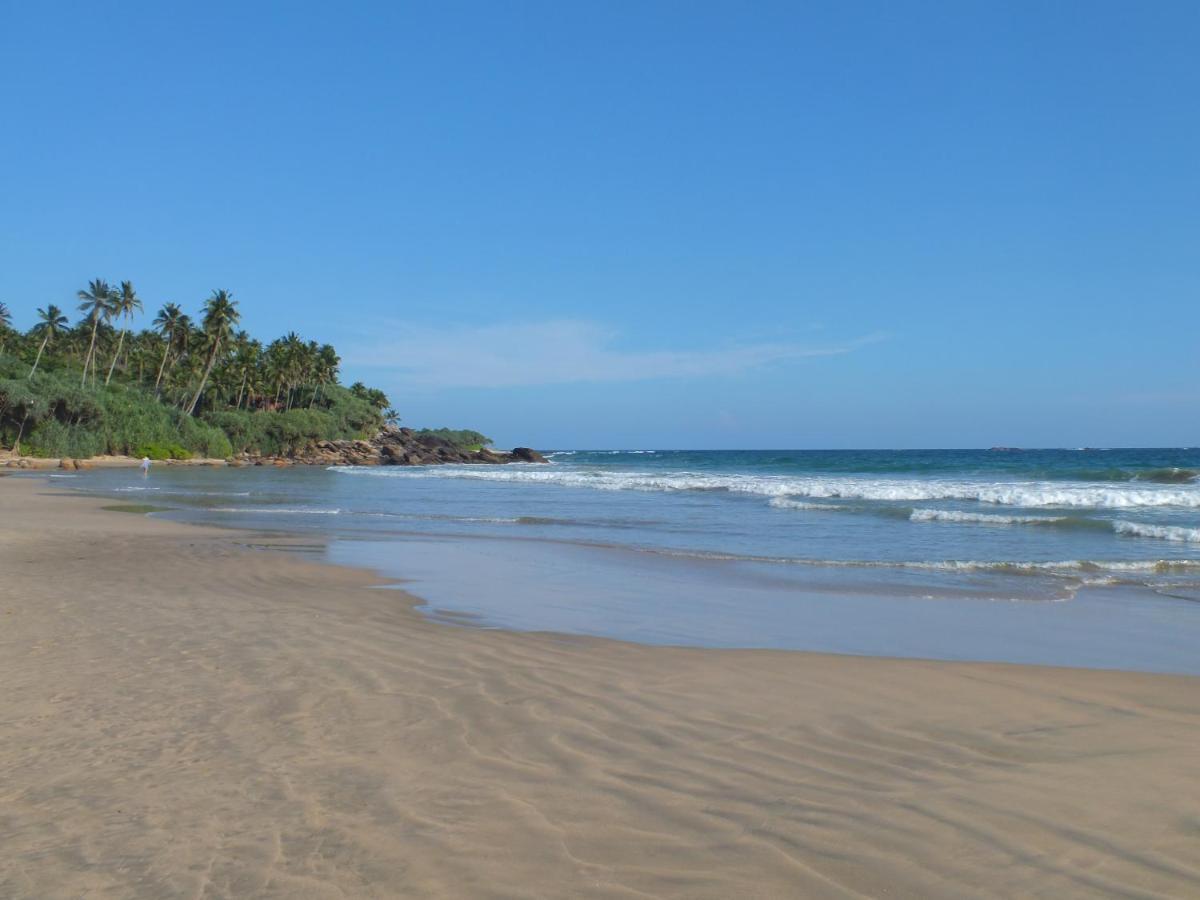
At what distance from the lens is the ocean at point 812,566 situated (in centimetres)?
836

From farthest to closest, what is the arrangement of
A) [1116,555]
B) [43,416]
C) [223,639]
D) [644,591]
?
[43,416], [1116,555], [644,591], [223,639]

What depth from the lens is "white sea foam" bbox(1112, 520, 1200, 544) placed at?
17.0 meters

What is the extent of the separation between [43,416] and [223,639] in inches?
2376

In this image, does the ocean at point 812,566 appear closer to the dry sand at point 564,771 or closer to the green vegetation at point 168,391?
the dry sand at point 564,771

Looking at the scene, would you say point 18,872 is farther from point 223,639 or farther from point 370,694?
point 223,639

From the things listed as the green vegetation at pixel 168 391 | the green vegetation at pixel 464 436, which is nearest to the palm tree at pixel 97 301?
the green vegetation at pixel 168 391

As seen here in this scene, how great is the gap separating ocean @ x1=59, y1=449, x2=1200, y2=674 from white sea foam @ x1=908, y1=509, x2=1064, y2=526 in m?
0.09

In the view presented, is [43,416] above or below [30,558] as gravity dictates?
above

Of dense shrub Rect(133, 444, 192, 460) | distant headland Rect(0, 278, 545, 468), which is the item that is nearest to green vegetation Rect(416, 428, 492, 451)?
distant headland Rect(0, 278, 545, 468)

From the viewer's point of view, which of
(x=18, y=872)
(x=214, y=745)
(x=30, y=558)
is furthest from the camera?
(x=30, y=558)

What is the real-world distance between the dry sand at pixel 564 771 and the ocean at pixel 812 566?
143 centimetres

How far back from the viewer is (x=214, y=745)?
464 centimetres

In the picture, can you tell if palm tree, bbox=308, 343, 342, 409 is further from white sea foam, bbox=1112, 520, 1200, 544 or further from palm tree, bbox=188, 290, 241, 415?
white sea foam, bbox=1112, 520, 1200, 544

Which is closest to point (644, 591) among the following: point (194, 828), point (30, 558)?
point (194, 828)
